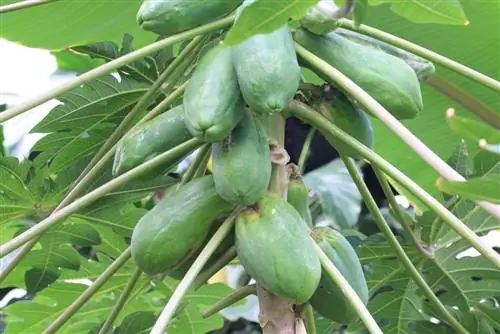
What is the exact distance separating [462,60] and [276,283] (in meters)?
0.96

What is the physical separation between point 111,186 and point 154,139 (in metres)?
0.07

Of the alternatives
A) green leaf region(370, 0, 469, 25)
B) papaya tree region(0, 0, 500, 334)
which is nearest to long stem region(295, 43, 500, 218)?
papaya tree region(0, 0, 500, 334)

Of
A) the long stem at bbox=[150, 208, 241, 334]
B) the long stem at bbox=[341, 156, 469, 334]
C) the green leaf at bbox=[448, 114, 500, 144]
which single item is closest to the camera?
Result: the green leaf at bbox=[448, 114, 500, 144]

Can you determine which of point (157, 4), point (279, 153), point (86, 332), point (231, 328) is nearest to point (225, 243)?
point (279, 153)

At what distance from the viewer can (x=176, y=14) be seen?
85 cm

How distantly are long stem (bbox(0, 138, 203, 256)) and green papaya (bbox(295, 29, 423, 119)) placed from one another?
0.17 m

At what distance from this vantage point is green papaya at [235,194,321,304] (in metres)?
0.81

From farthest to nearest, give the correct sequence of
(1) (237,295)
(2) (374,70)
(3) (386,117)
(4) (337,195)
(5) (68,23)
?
(4) (337,195) → (5) (68,23) → (1) (237,295) → (2) (374,70) → (3) (386,117)

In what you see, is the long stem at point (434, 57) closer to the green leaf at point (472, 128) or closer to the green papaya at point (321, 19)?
the green papaya at point (321, 19)

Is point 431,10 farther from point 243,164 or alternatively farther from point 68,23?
point 68,23

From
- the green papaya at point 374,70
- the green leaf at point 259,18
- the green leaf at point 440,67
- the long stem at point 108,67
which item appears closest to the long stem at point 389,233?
the green papaya at point 374,70

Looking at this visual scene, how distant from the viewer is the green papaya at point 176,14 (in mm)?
851

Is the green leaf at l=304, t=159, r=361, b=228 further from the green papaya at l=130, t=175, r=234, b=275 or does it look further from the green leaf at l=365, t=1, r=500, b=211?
the green papaya at l=130, t=175, r=234, b=275

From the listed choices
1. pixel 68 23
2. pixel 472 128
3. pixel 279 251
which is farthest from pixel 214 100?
pixel 68 23
